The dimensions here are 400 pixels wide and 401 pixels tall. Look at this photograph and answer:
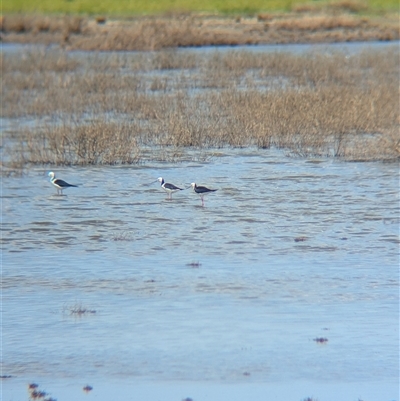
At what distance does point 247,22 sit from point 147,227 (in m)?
34.7

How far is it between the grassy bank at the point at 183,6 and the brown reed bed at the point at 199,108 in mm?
23177

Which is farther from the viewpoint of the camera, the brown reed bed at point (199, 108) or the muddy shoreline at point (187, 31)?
the muddy shoreline at point (187, 31)

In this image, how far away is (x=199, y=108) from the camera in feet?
61.6

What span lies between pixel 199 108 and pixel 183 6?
3642 centimetres

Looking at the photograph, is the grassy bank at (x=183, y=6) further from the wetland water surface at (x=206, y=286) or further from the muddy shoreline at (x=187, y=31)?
the wetland water surface at (x=206, y=286)

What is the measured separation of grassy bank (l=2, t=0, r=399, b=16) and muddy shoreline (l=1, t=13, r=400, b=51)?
4.88 metres

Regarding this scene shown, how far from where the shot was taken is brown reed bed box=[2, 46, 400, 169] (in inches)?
591

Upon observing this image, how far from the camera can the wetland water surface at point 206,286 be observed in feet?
20.5

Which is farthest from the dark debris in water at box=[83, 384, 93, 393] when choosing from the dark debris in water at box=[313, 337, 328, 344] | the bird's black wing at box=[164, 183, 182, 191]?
the bird's black wing at box=[164, 183, 182, 191]

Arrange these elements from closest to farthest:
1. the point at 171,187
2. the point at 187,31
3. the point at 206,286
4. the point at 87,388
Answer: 1. the point at 87,388
2. the point at 206,286
3. the point at 171,187
4. the point at 187,31

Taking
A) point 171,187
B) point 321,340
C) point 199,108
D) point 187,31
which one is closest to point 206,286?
point 321,340

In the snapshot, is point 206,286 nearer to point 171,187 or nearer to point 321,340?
point 321,340

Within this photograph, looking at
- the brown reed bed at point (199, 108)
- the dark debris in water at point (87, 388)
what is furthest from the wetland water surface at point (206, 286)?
the brown reed bed at point (199, 108)

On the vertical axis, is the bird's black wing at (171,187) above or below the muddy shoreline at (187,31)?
above
